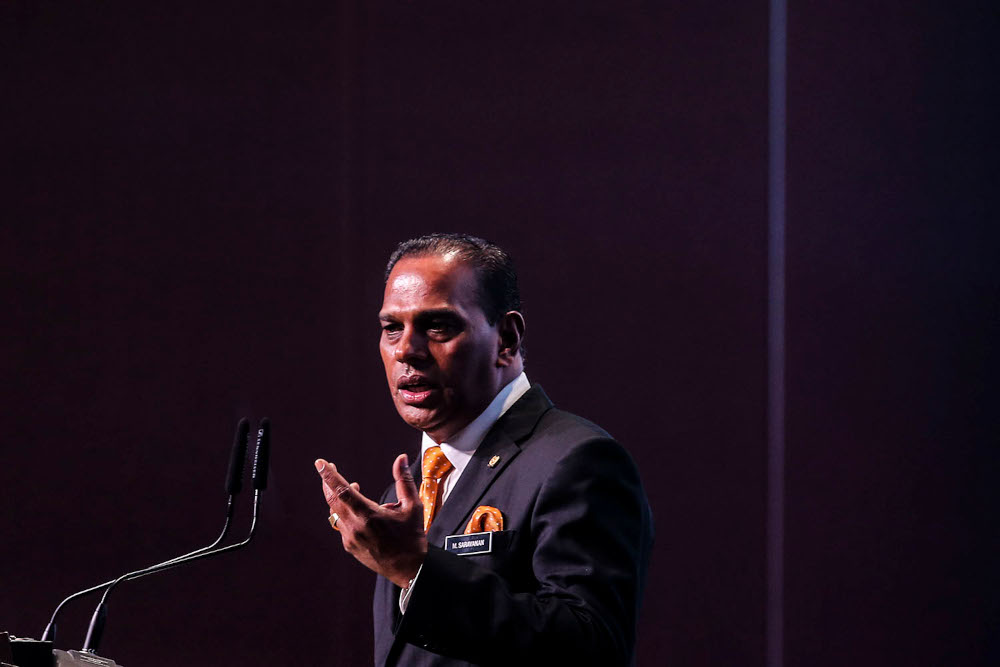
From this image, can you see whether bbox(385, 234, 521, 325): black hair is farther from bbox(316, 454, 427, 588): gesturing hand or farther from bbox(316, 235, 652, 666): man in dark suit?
bbox(316, 454, 427, 588): gesturing hand

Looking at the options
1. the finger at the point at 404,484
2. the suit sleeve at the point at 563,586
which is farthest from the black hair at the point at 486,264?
the finger at the point at 404,484

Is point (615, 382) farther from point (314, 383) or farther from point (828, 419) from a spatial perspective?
point (314, 383)

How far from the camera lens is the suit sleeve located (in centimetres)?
132

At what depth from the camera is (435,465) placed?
5.96 feet

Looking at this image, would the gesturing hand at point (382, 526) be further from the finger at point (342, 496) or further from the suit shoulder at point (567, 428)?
the suit shoulder at point (567, 428)

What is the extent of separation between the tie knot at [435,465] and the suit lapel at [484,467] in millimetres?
80

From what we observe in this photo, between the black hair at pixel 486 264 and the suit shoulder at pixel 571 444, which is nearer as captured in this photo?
the suit shoulder at pixel 571 444

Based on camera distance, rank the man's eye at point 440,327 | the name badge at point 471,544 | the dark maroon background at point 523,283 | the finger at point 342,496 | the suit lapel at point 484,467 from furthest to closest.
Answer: the dark maroon background at point 523,283 < the man's eye at point 440,327 < the suit lapel at point 484,467 < the name badge at point 471,544 < the finger at point 342,496

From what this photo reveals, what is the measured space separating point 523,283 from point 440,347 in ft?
3.53

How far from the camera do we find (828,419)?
2.65m

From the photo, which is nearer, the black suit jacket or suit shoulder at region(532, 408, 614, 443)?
the black suit jacket

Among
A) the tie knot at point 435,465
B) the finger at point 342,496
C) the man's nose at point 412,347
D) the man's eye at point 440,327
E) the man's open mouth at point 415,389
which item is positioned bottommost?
the tie knot at point 435,465

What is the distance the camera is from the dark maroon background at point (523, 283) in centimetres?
266

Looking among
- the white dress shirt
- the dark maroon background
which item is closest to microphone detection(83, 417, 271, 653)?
the white dress shirt
